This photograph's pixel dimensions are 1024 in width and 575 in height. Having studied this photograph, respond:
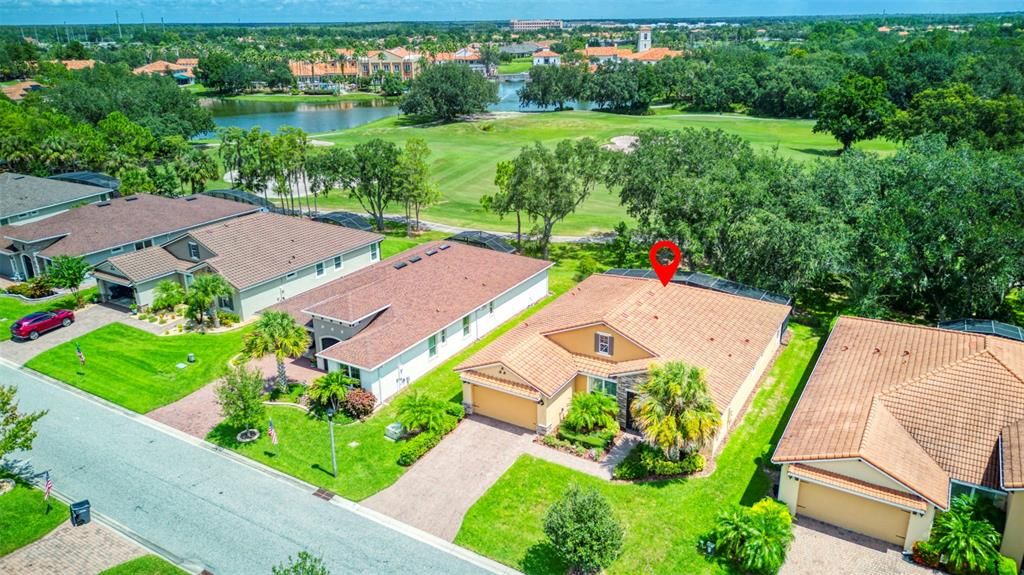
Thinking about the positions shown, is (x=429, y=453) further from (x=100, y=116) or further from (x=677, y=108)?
(x=677, y=108)

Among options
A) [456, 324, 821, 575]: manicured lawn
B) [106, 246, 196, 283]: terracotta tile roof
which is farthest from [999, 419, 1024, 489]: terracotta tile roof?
[106, 246, 196, 283]: terracotta tile roof

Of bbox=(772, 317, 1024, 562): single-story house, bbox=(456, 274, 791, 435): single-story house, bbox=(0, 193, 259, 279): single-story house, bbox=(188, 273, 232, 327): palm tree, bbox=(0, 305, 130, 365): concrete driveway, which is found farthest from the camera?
bbox=(0, 193, 259, 279): single-story house

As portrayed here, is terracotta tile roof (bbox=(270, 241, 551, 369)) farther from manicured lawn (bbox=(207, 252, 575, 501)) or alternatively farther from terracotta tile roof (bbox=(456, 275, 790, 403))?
terracotta tile roof (bbox=(456, 275, 790, 403))

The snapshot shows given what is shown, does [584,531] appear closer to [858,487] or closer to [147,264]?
[858,487]

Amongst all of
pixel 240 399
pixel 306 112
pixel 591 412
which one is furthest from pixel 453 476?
pixel 306 112

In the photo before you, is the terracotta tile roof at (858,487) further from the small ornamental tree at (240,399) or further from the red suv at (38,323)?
the red suv at (38,323)

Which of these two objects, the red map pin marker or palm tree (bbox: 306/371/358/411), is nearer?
palm tree (bbox: 306/371/358/411)

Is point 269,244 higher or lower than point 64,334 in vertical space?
higher
